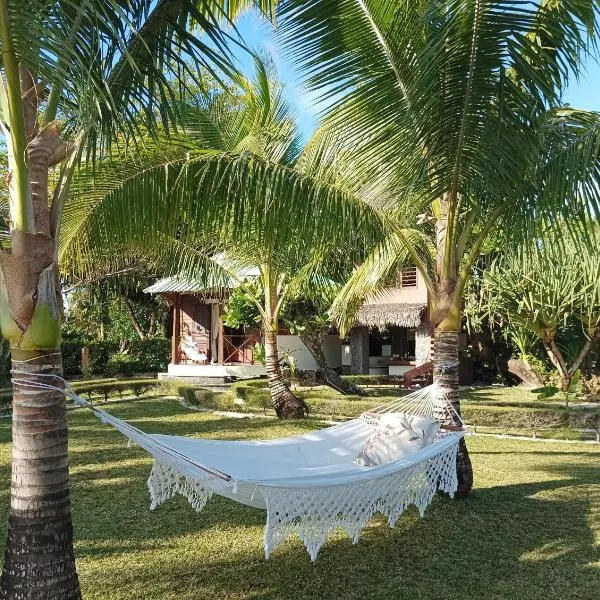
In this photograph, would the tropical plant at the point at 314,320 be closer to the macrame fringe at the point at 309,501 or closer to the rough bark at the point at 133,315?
the macrame fringe at the point at 309,501

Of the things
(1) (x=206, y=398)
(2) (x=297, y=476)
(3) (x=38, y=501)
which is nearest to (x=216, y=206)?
(2) (x=297, y=476)

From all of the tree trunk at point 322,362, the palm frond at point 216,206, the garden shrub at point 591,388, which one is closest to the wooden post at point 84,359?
the tree trunk at point 322,362

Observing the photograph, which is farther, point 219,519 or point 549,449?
point 549,449

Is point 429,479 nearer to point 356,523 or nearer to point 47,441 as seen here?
point 356,523

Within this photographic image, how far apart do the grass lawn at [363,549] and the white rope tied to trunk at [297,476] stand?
0.37m

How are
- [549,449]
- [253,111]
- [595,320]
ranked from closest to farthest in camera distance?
[253,111] → [549,449] → [595,320]

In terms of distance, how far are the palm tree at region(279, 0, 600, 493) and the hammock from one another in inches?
70.6

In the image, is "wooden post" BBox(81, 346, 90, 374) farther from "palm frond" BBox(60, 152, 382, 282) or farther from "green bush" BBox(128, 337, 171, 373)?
"palm frond" BBox(60, 152, 382, 282)

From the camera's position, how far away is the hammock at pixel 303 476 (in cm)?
310

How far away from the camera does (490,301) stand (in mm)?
14680

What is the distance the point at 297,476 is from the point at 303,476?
0.12 ft

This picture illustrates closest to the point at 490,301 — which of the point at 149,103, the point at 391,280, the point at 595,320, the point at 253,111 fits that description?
the point at 595,320

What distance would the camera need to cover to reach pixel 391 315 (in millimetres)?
16219

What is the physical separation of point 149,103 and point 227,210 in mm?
1247
